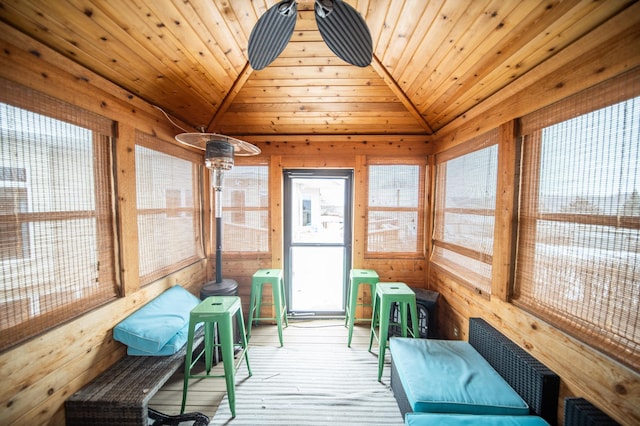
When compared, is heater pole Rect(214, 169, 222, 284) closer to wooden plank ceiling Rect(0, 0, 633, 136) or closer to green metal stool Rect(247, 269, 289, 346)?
green metal stool Rect(247, 269, 289, 346)

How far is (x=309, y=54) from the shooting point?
1.96 meters

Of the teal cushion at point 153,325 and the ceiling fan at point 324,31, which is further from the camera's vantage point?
the teal cushion at point 153,325

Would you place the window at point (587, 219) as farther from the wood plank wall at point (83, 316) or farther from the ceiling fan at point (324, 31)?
the wood plank wall at point (83, 316)

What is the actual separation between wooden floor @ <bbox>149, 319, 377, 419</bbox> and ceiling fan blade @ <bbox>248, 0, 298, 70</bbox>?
2.43 m

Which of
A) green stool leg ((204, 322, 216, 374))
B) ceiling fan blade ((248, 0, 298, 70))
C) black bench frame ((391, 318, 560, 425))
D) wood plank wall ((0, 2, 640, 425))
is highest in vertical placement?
ceiling fan blade ((248, 0, 298, 70))

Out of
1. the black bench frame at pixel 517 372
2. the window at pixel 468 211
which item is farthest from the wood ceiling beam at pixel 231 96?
the black bench frame at pixel 517 372

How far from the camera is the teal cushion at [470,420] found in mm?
1162

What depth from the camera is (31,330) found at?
49.3 inches

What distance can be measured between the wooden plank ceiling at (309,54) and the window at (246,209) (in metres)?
0.58

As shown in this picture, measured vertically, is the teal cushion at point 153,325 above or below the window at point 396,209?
below

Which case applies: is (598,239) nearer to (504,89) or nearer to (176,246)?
(504,89)

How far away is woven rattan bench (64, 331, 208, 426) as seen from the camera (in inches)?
53.4

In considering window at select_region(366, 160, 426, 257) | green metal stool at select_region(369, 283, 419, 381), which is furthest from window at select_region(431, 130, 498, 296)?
green metal stool at select_region(369, 283, 419, 381)

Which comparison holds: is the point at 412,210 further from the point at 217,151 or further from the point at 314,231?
the point at 217,151
